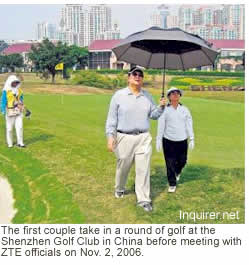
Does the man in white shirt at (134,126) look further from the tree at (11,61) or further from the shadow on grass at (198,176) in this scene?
the tree at (11,61)

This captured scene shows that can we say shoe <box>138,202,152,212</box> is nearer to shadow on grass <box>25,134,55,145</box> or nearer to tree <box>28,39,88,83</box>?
shadow on grass <box>25,134,55,145</box>

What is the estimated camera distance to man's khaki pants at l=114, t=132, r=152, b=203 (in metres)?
6.87

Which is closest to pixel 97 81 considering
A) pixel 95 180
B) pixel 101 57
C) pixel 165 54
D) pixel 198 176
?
pixel 101 57

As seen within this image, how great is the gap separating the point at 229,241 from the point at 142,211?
1.44 metres

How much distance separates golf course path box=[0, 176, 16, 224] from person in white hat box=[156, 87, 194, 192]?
2.44m

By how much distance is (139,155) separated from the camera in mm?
6938

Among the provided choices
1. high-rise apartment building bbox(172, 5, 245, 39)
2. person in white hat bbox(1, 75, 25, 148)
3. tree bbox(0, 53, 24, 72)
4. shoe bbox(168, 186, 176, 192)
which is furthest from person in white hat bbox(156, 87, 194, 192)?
high-rise apartment building bbox(172, 5, 245, 39)

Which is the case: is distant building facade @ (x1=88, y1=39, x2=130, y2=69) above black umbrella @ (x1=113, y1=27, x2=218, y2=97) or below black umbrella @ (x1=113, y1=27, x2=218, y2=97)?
above

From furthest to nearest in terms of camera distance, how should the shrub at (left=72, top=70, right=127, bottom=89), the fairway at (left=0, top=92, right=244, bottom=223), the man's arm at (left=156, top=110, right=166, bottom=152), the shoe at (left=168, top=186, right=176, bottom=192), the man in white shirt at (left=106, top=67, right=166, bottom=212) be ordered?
1. the shrub at (left=72, top=70, right=127, bottom=89)
2. the shoe at (left=168, top=186, right=176, bottom=192)
3. the man's arm at (left=156, top=110, right=166, bottom=152)
4. the fairway at (left=0, top=92, right=244, bottom=223)
5. the man in white shirt at (left=106, top=67, right=166, bottom=212)

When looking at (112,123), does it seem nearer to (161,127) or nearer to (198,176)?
(161,127)

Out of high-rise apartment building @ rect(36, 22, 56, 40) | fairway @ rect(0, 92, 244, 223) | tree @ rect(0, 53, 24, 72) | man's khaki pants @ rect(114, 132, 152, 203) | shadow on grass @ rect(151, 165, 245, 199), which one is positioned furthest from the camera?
tree @ rect(0, 53, 24, 72)

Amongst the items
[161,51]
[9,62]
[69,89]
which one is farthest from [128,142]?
[9,62]

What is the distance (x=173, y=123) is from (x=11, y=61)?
166 ft

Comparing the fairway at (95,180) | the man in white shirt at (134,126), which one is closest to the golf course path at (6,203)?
the fairway at (95,180)
